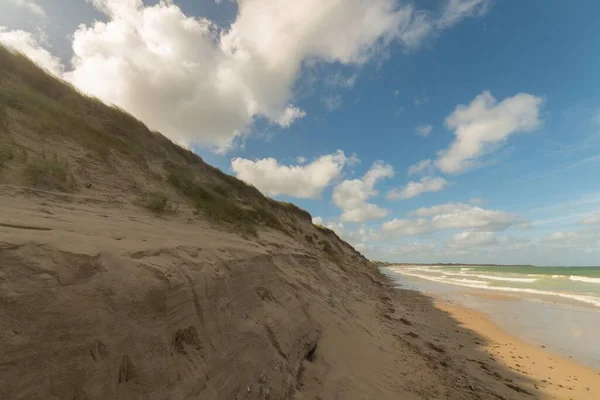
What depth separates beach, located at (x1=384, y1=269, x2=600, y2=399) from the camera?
7.92m

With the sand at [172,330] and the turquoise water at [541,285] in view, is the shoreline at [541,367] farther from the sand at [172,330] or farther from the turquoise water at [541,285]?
the turquoise water at [541,285]

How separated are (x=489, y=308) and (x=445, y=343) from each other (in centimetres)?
1076

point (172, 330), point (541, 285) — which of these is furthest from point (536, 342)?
point (541, 285)

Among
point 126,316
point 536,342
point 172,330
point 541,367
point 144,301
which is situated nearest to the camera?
point 126,316

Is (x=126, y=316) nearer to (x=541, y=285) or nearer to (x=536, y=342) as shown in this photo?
(x=536, y=342)

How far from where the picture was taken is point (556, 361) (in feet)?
31.1

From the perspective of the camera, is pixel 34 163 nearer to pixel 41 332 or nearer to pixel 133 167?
pixel 133 167

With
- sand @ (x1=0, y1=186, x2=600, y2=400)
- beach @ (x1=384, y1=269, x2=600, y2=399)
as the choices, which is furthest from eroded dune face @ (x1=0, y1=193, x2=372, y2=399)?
beach @ (x1=384, y1=269, x2=600, y2=399)

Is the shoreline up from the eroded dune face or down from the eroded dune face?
down

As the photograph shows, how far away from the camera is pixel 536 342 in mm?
11609

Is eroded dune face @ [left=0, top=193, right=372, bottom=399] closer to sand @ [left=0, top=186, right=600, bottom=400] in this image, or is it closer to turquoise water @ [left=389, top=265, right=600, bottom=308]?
sand @ [left=0, top=186, right=600, bottom=400]

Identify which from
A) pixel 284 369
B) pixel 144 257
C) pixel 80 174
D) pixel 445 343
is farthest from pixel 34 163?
pixel 445 343

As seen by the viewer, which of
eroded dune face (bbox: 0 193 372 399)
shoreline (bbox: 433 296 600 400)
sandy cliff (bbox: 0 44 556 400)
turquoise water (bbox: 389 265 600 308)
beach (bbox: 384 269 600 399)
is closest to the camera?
eroded dune face (bbox: 0 193 372 399)

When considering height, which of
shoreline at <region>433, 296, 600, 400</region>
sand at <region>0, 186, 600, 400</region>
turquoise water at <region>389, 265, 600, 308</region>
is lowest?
shoreline at <region>433, 296, 600, 400</region>
